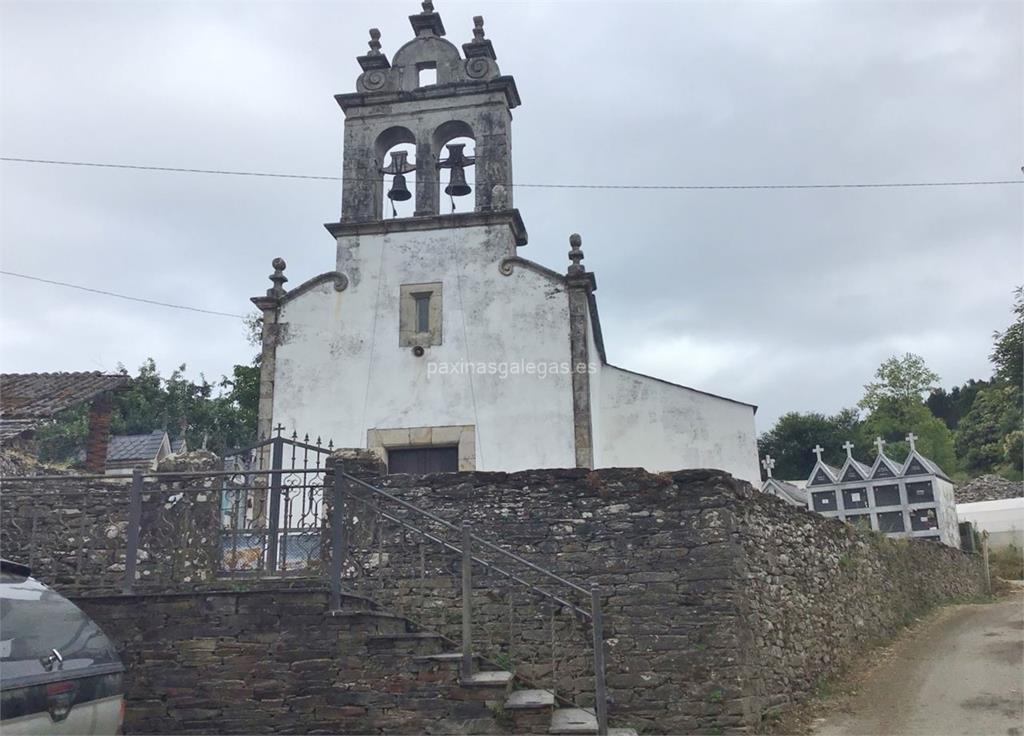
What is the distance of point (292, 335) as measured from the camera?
42.5 feet

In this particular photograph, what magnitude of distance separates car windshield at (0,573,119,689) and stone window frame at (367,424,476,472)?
7.34m

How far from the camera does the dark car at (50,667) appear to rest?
12.9 ft

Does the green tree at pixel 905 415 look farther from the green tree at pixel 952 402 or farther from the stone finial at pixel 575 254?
the stone finial at pixel 575 254

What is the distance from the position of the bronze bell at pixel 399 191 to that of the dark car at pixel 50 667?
9712 mm

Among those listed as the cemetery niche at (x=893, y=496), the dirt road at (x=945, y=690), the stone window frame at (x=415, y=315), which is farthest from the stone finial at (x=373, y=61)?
the cemetery niche at (x=893, y=496)

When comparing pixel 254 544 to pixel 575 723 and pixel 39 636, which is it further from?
pixel 575 723

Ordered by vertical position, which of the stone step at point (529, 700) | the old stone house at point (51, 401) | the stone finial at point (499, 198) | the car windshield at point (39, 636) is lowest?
the stone step at point (529, 700)

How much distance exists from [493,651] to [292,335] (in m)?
7.06

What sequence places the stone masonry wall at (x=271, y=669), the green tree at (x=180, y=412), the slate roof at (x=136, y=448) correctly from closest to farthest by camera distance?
1. the stone masonry wall at (x=271, y=669)
2. the slate roof at (x=136, y=448)
3. the green tree at (x=180, y=412)

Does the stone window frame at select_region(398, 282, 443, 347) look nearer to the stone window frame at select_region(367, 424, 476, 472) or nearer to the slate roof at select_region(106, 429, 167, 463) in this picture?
the stone window frame at select_region(367, 424, 476, 472)

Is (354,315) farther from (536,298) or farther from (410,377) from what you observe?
(536,298)

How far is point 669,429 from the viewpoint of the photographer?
41.2ft

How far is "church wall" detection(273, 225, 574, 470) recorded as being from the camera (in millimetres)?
12109

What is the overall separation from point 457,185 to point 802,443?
119 ft
